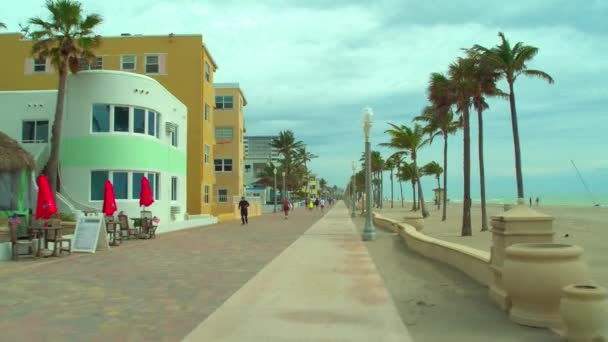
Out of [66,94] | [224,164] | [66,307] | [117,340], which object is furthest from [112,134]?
[224,164]

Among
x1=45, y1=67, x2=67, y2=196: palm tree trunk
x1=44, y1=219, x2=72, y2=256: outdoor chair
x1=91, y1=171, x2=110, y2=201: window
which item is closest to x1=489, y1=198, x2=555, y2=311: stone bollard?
x1=44, y1=219, x2=72, y2=256: outdoor chair

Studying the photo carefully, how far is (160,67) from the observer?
114ft

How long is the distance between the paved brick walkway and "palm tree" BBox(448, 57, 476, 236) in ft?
34.7

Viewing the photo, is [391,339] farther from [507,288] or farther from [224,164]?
[224,164]

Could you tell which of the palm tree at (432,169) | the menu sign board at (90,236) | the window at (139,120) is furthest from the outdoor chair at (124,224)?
the palm tree at (432,169)

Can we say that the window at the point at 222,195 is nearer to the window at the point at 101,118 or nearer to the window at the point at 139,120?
the window at the point at 139,120

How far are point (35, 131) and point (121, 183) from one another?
4.55 m

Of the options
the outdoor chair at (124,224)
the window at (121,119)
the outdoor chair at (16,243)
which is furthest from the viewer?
the window at (121,119)

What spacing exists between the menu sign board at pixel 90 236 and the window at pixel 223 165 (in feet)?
112

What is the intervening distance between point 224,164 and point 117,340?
4352 cm

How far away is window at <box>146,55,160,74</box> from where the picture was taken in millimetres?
34375

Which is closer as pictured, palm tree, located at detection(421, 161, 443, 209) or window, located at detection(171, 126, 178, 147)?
window, located at detection(171, 126, 178, 147)

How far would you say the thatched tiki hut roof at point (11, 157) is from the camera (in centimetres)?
1764

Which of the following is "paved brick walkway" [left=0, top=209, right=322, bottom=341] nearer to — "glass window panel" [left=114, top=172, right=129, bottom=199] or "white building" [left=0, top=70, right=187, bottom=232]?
"glass window panel" [left=114, top=172, right=129, bottom=199]
